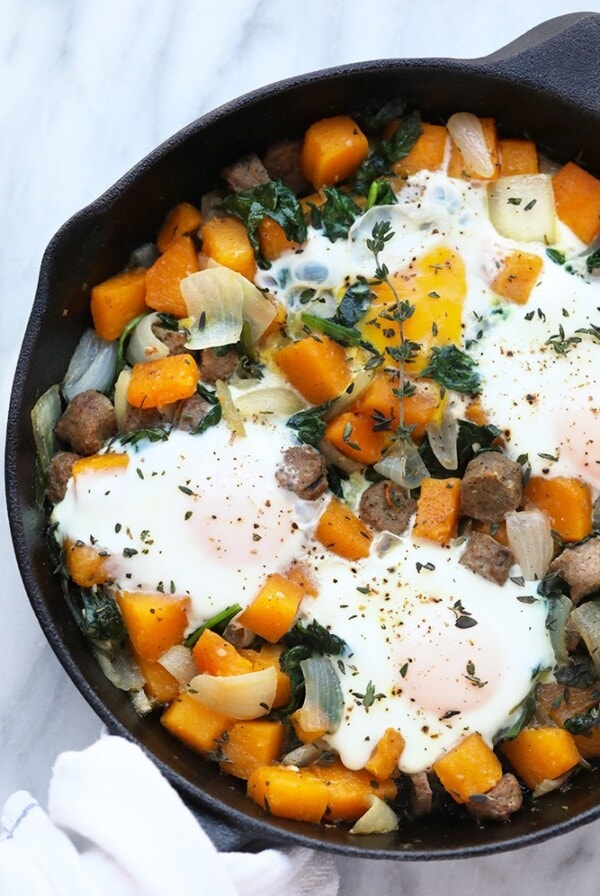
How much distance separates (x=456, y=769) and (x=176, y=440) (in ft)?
5.07

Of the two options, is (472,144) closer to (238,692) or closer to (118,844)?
(238,692)

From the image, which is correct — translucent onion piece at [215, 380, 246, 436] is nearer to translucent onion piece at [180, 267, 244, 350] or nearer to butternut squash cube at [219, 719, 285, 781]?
translucent onion piece at [180, 267, 244, 350]

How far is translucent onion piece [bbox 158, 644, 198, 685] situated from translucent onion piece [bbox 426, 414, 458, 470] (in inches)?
46.3

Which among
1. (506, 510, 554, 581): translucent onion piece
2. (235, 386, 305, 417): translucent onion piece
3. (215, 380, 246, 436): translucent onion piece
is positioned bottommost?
(506, 510, 554, 581): translucent onion piece

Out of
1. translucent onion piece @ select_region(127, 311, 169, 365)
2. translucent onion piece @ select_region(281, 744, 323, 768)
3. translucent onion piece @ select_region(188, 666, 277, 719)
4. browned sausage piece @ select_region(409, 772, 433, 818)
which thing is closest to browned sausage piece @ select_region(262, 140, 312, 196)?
translucent onion piece @ select_region(127, 311, 169, 365)

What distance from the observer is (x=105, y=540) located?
3.98 metres

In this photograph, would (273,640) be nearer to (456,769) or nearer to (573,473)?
(456,769)

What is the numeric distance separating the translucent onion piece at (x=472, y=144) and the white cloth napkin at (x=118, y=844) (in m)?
2.50

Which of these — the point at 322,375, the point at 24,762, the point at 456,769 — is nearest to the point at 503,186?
the point at 322,375

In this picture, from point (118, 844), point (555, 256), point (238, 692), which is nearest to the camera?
point (118, 844)

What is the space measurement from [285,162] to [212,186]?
1.01 ft

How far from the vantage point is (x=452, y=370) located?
406 centimetres

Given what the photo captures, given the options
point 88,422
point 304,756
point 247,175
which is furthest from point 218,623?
point 247,175

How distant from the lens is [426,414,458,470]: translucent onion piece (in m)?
4.10
